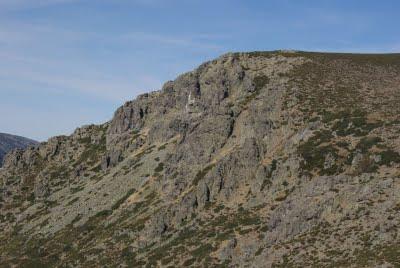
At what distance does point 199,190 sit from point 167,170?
1227 centimetres

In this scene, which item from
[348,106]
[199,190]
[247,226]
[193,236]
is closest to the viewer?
[247,226]

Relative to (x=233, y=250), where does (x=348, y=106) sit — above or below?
above

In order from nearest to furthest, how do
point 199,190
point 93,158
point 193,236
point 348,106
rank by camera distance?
point 193,236
point 199,190
point 348,106
point 93,158

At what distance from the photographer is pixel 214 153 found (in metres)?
84.6

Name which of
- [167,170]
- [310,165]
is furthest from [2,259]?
[310,165]

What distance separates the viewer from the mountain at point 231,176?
54844 mm

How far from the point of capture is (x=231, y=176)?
73.8 m

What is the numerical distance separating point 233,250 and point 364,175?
18079mm

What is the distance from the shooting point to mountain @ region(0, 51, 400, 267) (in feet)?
180

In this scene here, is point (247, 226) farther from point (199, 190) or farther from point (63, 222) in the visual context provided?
point (63, 222)

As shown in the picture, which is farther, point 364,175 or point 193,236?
point 193,236

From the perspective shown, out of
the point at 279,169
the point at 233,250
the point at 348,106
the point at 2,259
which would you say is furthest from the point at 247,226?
the point at 2,259

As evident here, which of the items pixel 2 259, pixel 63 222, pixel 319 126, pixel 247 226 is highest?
pixel 319 126

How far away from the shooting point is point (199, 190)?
73938 millimetres
